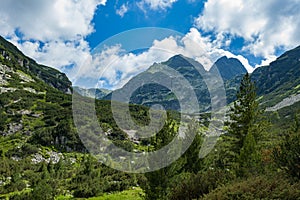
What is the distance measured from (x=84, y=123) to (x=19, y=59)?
123 m

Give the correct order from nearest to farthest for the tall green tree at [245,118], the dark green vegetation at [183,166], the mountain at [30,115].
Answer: the dark green vegetation at [183,166] → the tall green tree at [245,118] → the mountain at [30,115]

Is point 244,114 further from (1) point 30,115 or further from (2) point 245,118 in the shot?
(1) point 30,115

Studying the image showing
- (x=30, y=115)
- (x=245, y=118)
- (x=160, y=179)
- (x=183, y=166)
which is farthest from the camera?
(x=30, y=115)

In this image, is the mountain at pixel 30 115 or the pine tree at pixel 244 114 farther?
the mountain at pixel 30 115

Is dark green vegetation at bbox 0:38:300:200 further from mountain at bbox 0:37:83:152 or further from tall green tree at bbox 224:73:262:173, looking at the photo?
Result: mountain at bbox 0:37:83:152

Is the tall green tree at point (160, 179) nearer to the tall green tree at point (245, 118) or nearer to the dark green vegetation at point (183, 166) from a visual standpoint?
the dark green vegetation at point (183, 166)

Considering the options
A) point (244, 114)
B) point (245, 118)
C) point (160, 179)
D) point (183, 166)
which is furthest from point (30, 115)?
point (160, 179)

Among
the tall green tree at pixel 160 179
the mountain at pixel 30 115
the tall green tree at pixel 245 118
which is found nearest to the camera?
the tall green tree at pixel 160 179

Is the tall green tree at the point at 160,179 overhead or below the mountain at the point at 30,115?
below

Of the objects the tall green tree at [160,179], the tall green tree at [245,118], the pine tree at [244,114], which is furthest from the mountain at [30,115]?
the tall green tree at [160,179]

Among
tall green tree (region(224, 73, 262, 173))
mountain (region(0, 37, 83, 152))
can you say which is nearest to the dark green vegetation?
tall green tree (region(224, 73, 262, 173))

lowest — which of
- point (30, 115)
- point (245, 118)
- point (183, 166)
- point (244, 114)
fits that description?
point (183, 166)

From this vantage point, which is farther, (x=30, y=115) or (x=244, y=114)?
(x=30, y=115)

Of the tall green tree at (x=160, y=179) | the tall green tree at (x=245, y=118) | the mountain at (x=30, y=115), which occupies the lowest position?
the tall green tree at (x=160, y=179)
